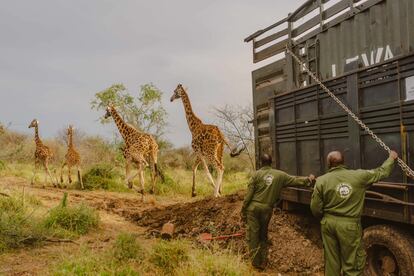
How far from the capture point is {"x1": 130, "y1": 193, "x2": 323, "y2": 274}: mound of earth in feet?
22.8

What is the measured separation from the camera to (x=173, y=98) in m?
14.3

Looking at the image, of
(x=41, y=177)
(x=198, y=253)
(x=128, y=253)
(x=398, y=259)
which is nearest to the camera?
(x=398, y=259)

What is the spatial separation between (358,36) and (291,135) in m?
1.81

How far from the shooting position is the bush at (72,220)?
356 inches

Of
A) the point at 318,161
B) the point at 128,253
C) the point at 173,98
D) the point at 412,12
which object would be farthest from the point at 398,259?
the point at 173,98

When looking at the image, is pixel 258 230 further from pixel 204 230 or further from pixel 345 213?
pixel 345 213

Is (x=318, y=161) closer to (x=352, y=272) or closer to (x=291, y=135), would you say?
(x=291, y=135)

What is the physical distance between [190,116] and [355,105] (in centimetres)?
843

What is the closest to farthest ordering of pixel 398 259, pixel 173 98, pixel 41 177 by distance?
pixel 398 259 → pixel 173 98 → pixel 41 177

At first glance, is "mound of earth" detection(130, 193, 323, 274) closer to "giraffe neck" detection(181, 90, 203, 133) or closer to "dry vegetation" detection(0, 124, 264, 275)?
"dry vegetation" detection(0, 124, 264, 275)

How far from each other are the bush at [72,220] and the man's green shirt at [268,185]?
3852 millimetres

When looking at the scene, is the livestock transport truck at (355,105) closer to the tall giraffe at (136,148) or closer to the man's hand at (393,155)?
the man's hand at (393,155)

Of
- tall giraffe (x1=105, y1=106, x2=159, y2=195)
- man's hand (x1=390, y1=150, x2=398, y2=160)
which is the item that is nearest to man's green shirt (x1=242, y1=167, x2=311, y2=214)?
man's hand (x1=390, y1=150, x2=398, y2=160)

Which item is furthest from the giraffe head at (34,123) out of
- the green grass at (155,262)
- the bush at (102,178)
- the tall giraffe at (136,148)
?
the green grass at (155,262)
